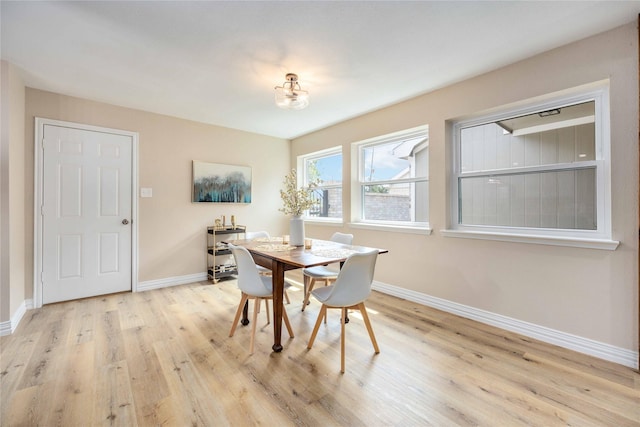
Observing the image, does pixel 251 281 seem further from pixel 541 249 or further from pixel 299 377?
pixel 541 249

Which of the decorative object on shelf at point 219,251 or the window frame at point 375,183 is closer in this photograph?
the window frame at point 375,183

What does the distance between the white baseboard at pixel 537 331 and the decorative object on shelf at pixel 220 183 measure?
2945mm

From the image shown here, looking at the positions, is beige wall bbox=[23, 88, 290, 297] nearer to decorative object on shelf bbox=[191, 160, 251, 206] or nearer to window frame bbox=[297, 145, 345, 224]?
decorative object on shelf bbox=[191, 160, 251, 206]

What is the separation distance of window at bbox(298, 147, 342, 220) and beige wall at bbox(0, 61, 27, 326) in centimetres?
329

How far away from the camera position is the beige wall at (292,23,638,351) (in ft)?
6.39

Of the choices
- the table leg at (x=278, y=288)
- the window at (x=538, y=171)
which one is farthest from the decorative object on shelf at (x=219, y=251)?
the window at (x=538, y=171)

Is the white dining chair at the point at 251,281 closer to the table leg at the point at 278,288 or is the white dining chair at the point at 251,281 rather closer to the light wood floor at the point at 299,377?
the table leg at the point at 278,288

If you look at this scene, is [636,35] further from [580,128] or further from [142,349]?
[142,349]

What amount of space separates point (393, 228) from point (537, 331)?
1660mm

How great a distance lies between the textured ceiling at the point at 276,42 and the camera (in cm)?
177

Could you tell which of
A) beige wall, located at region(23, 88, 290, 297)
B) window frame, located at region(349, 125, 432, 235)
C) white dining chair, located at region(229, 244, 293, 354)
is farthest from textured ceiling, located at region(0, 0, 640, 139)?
white dining chair, located at region(229, 244, 293, 354)

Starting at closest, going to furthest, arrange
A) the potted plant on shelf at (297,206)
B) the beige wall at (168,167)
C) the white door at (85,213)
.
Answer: the potted plant on shelf at (297,206), the white door at (85,213), the beige wall at (168,167)

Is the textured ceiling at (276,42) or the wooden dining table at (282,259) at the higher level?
the textured ceiling at (276,42)

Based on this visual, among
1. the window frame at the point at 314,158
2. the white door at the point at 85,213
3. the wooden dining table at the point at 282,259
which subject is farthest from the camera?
the window frame at the point at 314,158
